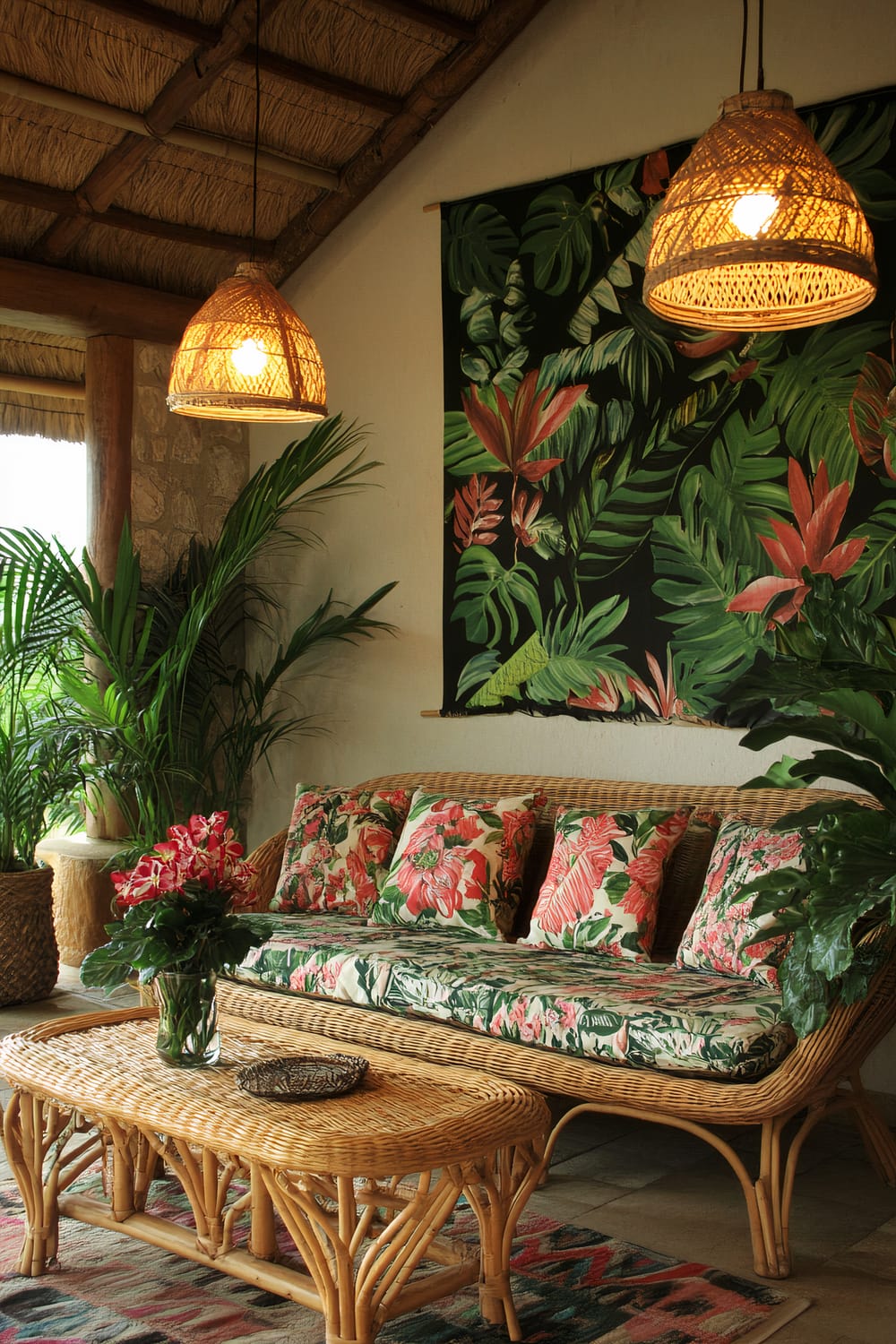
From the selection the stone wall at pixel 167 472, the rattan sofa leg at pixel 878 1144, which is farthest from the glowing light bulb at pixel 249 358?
the rattan sofa leg at pixel 878 1144

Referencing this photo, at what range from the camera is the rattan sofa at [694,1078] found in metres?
2.88

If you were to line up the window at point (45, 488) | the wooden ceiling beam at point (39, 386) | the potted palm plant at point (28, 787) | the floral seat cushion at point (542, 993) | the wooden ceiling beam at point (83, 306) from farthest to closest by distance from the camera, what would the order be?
the window at point (45, 488), the wooden ceiling beam at point (39, 386), the wooden ceiling beam at point (83, 306), the potted palm plant at point (28, 787), the floral seat cushion at point (542, 993)

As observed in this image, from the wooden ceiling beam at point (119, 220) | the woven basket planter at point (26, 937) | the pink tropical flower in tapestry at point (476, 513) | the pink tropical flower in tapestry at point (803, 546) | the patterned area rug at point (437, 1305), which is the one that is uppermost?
the wooden ceiling beam at point (119, 220)

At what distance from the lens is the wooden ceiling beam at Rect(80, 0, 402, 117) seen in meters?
4.46

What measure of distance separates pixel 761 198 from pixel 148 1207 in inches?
99.2

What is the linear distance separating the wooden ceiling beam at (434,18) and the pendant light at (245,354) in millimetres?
1750

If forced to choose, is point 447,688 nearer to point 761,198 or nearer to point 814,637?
point 814,637

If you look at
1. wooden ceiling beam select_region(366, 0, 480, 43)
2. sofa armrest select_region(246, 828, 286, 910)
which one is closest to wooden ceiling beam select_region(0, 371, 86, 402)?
wooden ceiling beam select_region(366, 0, 480, 43)

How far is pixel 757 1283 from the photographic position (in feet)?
8.94

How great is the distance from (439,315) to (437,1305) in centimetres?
364

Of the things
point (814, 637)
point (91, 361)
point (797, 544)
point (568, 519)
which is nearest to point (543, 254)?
point (568, 519)

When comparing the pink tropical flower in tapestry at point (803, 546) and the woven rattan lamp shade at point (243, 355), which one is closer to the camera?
the woven rattan lamp shade at point (243, 355)

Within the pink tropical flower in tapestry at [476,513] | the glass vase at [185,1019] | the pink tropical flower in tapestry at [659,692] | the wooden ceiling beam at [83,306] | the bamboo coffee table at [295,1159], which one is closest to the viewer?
the bamboo coffee table at [295,1159]

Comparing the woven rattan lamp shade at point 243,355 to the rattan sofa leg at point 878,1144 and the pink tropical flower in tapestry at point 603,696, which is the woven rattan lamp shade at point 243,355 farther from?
the rattan sofa leg at point 878,1144
